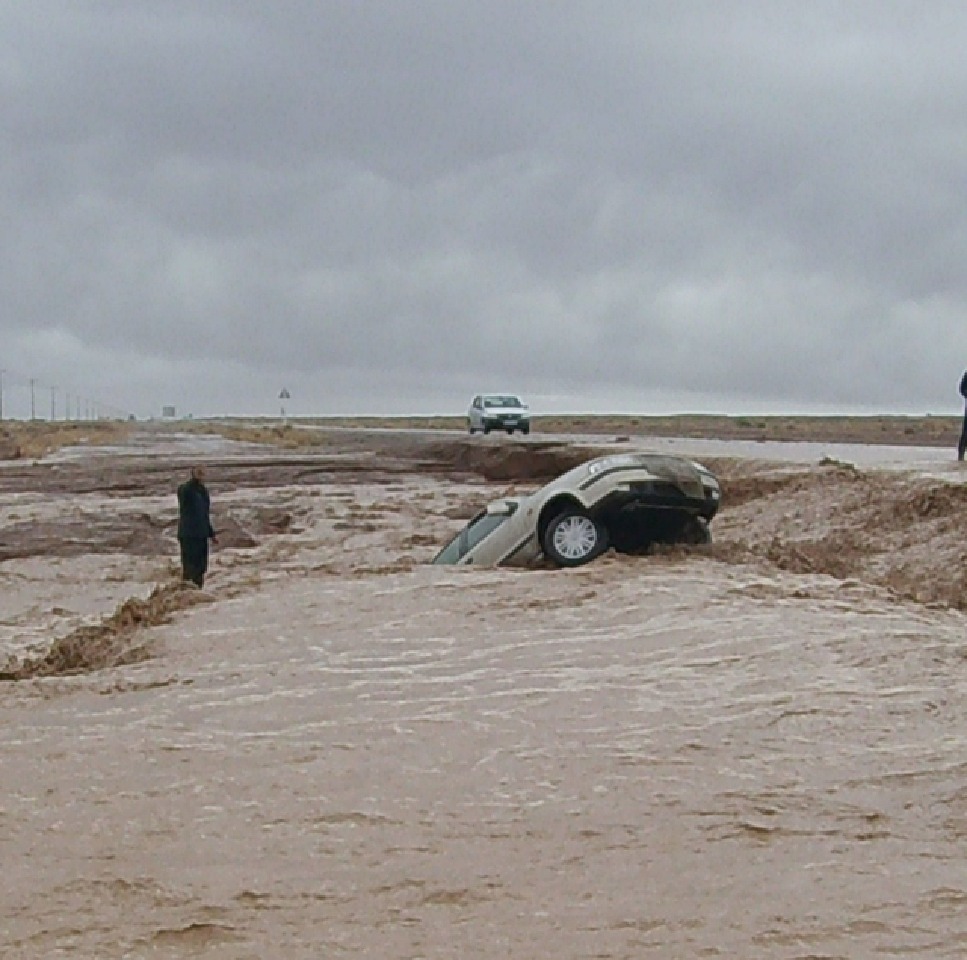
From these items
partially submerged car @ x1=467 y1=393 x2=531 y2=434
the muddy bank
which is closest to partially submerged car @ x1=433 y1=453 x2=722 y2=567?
the muddy bank

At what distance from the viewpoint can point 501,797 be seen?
801 cm

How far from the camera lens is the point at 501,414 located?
6081cm

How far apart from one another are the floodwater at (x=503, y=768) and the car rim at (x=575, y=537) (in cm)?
50

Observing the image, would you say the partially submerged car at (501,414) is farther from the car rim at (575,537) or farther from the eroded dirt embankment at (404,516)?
the car rim at (575,537)

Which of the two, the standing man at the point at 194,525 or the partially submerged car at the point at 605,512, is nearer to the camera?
the partially submerged car at the point at 605,512

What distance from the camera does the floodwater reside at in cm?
616

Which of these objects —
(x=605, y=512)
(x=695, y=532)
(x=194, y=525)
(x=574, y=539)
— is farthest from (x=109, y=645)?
(x=695, y=532)

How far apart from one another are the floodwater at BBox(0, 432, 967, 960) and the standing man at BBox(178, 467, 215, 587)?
68 cm

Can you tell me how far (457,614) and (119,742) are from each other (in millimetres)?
4976

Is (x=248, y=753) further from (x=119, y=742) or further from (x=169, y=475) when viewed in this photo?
(x=169, y=475)

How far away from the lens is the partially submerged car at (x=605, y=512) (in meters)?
16.2

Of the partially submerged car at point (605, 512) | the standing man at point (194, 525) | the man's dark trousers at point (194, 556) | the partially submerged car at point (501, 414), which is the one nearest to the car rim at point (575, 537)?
the partially submerged car at point (605, 512)

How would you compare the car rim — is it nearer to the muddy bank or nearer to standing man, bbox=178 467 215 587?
the muddy bank

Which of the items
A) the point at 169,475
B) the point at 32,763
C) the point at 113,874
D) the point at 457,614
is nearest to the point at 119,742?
the point at 32,763
